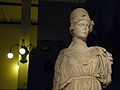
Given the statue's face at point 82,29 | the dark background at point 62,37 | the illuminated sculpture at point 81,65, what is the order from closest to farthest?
the illuminated sculpture at point 81,65 < the statue's face at point 82,29 < the dark background at point 62,37

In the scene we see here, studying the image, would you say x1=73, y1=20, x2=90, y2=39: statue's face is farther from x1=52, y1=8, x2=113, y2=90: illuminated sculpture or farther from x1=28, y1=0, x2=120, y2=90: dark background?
x1=28, y1=0, x2=120, y2=90: dark background

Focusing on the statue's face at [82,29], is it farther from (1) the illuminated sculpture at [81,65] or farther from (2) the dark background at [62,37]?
(2) the dark background at [62,37]

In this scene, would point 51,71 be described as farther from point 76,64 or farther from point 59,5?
point 76,64

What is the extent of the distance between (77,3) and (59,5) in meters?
0.26

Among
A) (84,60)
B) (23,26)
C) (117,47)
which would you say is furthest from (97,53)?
(23,26)

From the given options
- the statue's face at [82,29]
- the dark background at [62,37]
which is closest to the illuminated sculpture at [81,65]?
the statue's face at [82,29]

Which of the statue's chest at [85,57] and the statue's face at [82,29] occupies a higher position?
the statue's face at [82,29]

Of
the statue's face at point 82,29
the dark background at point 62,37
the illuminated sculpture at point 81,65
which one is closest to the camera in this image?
the illuminated sculpture at point 81,65

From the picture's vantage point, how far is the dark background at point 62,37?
14.6 feet

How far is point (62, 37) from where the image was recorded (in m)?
4.75

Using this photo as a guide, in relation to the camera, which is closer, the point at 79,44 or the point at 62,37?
the point at 79,44

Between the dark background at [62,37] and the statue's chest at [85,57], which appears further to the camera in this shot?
the dark background at [62,37]

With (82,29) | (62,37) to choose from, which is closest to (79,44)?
(82,29)

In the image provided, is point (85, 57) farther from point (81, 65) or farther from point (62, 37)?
point (62, 37)
